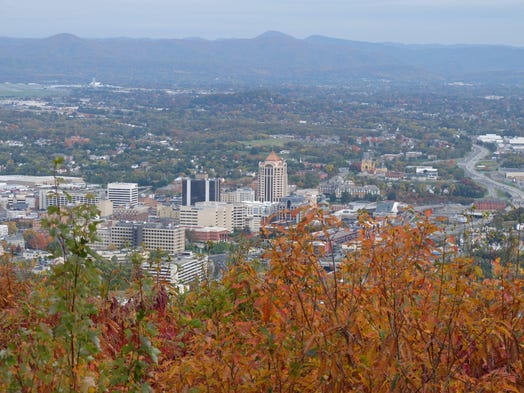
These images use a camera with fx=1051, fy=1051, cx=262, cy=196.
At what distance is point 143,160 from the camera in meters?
27.7

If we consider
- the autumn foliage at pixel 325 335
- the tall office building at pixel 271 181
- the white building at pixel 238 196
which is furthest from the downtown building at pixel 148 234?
the autumn foliage at pixel 325 335

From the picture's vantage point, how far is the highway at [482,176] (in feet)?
64.0

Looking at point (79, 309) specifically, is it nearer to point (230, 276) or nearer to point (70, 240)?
point (70, 240)

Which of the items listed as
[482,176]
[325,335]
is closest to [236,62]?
[482,176]

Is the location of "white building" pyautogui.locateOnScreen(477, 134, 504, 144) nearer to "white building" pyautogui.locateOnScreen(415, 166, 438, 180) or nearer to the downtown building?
"white building" pyautogui.locateOnScreen(415, 166, 438, 180)

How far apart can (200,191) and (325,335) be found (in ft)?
55.9

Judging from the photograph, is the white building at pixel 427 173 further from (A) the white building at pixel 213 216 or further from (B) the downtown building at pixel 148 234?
(B) the downtown building at pixel 148 234

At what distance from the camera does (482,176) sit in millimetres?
22922

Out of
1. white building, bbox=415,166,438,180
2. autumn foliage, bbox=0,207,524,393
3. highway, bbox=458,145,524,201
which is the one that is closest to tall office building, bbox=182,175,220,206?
highway, bbox=458,145,524,201

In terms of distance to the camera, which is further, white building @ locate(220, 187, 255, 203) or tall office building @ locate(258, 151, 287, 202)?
tall office building @ locate(258, 151, 287, 202)

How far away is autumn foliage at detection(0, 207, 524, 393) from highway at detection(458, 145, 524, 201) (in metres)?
15.8

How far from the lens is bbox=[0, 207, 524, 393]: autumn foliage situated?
2.04 m

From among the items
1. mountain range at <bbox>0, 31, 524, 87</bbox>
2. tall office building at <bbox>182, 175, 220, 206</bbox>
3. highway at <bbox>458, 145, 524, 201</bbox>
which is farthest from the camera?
mountain range at <bbox>0, 31, 524, 87</bbox>

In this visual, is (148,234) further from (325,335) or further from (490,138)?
(490,138)
